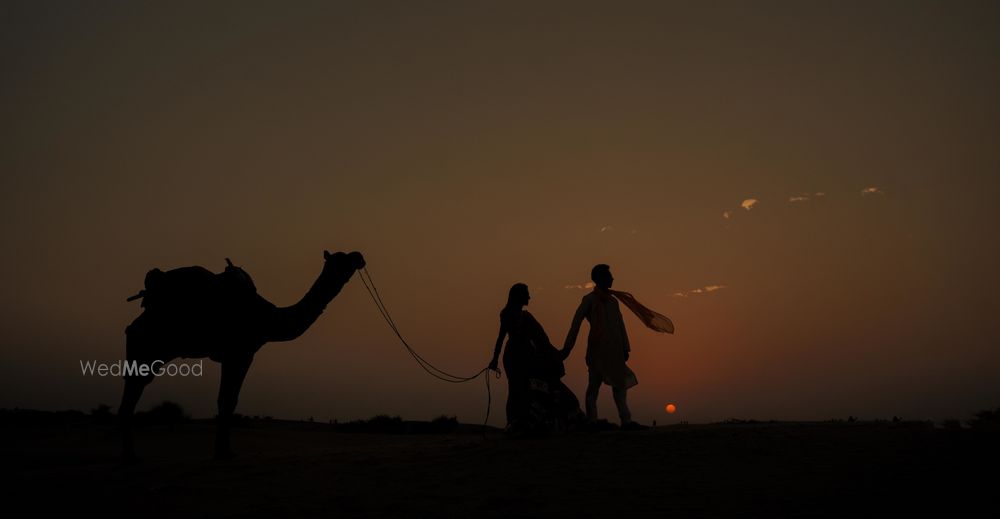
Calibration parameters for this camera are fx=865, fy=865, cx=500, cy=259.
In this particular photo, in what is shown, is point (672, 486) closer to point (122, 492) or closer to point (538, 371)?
point (538, 371)

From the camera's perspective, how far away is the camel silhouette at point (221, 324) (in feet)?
53.1

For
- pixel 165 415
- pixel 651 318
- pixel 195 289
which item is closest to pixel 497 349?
pixel 651 318

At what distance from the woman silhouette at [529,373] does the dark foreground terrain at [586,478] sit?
0.67m

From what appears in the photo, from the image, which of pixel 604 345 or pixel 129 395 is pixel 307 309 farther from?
pixel 604 345

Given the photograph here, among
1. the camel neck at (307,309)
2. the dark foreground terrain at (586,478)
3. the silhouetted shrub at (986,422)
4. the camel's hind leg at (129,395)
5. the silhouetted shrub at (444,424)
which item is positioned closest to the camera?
the dark foreground terrain at (586,478)

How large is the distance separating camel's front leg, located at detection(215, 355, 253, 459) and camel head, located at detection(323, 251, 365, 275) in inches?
93.3

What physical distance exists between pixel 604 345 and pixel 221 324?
7185 mm

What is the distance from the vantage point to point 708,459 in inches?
496

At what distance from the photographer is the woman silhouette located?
1580 centimetres

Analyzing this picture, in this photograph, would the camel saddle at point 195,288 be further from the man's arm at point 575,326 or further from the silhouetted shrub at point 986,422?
the silhouetted shrub at point 986,422

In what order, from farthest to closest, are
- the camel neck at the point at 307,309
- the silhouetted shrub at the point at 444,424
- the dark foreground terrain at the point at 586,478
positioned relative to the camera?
the silhouetted shrub at the point at 444,424, the camel neck at the point at 307,309, the dark foreground terrain at the point at 586,478

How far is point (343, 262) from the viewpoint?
16844 mm

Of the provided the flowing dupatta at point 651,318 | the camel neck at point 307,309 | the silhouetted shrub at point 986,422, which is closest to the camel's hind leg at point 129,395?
the camel neck at point 307,309

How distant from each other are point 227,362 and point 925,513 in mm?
11925
